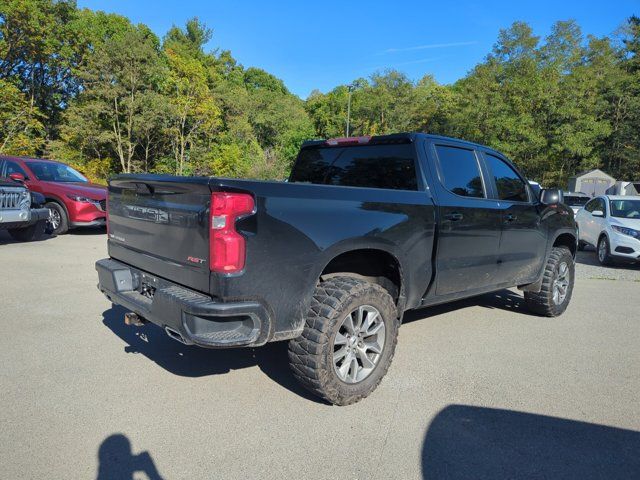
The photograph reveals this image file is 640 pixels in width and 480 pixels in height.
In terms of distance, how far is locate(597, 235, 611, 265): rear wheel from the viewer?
401 inches

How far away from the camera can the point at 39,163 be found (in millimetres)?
11016

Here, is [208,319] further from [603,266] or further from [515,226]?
[603,266]

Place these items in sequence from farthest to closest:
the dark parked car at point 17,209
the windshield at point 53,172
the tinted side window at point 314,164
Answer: the windshield at point 53,172 < the dark parked car at point 17,209 < the tinted side window at point 314,164

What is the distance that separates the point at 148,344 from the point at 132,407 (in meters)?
1.23

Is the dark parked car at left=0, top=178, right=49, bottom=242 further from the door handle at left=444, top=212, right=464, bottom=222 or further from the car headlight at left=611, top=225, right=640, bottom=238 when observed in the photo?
the car headlight at left=611, top=225, right=640, bottom=238

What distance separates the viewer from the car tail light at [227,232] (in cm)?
266

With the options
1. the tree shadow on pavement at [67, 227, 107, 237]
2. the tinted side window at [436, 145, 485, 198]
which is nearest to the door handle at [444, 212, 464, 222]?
the tinted side window at [436, 145, 485, 198]

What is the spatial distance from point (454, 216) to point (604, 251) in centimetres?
819

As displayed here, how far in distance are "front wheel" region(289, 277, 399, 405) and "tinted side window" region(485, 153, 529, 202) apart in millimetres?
2160

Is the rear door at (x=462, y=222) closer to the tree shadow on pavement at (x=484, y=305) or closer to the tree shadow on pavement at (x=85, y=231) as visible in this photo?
the tree shadow on pavement at (x=484, y=305)

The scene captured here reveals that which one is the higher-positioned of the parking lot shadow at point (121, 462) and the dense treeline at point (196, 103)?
the dense treeline at point (196, 103)

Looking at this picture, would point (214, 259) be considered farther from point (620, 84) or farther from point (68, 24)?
point (620, 84)

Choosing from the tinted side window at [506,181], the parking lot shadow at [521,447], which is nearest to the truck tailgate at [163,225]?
the parking lot shadow at [521,447]

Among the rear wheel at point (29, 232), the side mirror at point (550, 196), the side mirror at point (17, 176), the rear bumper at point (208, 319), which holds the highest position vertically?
the side mirror at point (550, 196)
